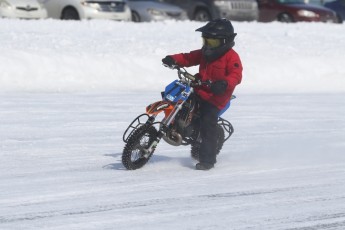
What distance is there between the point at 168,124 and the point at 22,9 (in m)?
15.7

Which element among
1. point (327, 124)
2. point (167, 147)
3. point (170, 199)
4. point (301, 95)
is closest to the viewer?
point (170, 199)

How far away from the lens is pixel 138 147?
351 inches

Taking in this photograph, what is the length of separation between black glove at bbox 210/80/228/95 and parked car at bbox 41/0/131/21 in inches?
650

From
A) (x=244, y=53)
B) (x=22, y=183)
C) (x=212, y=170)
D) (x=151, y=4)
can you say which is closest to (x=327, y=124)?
(x=212, y=170)

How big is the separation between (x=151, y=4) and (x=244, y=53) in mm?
7583

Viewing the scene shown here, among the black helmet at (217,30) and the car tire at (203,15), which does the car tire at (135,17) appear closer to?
the car tire at (203,15)

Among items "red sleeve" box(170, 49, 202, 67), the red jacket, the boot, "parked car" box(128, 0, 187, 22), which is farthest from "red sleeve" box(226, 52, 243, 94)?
"parked car" box(128, 0, 187, 22)

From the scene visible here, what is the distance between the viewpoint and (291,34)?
2414 centimetres

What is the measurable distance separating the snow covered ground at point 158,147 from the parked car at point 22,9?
1.45 m

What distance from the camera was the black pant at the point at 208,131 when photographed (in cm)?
917

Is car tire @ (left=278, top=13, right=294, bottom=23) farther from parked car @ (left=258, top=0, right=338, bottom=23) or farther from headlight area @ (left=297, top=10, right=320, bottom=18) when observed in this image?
headlight area @ (left=297, top=10, right=320, bottom=18)

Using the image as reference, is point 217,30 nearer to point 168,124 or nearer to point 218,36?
point 218,36

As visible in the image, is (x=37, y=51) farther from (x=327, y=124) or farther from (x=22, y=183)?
(x=22, y=183)

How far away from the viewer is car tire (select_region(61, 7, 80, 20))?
994 inches
